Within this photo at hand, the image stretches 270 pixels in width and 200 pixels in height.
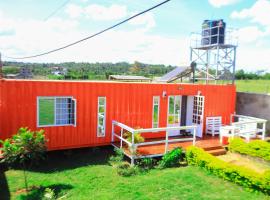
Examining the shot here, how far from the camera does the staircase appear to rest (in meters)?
10.9

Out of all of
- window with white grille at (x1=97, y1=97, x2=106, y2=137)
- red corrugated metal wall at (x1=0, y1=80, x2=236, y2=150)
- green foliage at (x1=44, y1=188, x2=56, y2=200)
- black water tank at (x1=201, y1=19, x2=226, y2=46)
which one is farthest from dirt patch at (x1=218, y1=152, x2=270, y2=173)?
black water tank at (x1=201, y1=19, x2=226, y2=46)

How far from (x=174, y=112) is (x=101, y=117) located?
3.84m

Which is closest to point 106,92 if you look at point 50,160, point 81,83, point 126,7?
point 81,83

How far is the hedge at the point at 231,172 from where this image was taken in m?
7.43

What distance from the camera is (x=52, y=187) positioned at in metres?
7.81

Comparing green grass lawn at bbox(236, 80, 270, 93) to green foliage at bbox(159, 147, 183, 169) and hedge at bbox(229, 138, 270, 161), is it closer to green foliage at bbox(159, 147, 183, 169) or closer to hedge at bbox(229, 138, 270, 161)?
hedge at bbox(229, 138, 270, 161)

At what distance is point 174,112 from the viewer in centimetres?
1294

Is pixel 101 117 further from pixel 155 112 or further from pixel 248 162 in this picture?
pixel 248 162

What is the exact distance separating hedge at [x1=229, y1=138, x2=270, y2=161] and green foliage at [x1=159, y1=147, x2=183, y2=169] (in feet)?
7.73

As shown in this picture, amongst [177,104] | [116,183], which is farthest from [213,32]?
[116,183]

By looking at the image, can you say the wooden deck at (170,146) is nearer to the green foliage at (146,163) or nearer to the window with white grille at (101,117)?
the green foliage at (146,163)

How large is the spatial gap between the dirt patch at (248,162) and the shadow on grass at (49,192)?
19.9 feet

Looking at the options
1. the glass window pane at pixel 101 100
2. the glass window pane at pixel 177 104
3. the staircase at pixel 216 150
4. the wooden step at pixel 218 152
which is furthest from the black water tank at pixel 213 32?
the glass window pane at pixel 101 100

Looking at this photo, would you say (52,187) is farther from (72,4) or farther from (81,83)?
(72,4)
